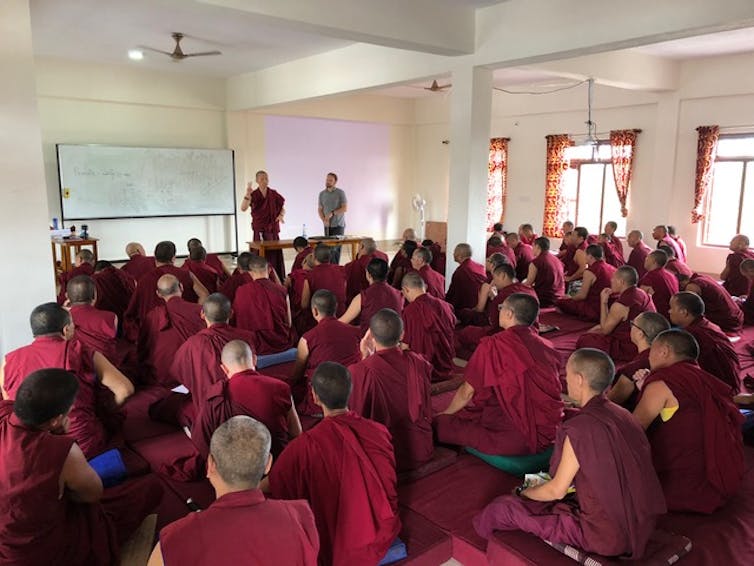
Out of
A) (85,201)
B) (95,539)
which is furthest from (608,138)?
(95,539)

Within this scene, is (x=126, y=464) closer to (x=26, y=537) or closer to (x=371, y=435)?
(x=26, y=537)

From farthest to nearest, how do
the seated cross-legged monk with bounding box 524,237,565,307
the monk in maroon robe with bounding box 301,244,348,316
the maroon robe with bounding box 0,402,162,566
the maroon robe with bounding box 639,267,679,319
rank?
the seated cross-legged monk with bounding box 524,237,565,307 < the maroon robe with bounding box 639,267,679,319 < the monk in maroon robe with bounding box 301,244,348,316 < the maroon robe with bounding box 0,402,162,566

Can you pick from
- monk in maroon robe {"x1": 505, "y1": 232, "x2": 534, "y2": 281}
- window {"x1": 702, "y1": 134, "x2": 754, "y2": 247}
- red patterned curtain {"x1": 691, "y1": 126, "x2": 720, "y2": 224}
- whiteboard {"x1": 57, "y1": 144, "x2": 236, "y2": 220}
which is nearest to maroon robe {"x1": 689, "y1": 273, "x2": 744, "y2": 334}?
monk in maroon robe {"x1": 505, "y1": 232, "x2": 534, "y2": 281}

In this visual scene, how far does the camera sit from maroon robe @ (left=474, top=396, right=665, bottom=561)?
2520mm

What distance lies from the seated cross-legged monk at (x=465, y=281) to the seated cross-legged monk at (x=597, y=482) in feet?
14.3

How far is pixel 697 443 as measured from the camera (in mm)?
3229

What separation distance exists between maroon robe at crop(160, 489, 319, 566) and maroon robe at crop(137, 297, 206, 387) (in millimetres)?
3269

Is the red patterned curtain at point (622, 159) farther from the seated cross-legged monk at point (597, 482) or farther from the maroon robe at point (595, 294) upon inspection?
the seated cross-legged monk at point (597, 482)

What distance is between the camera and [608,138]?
12.7 meters

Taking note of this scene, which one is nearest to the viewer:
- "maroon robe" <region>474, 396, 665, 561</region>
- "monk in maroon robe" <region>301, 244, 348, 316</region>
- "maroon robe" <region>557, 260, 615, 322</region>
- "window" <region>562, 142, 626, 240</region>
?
"maroon robe" <region>474, 396, 665, 561</region>

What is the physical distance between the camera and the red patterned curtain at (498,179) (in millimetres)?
14734

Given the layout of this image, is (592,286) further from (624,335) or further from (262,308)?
(262,308)

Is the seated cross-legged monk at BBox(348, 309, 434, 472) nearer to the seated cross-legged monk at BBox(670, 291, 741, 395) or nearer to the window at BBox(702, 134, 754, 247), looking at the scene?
the seated cross-legged monk at BBox(670, 291, 741, 395)

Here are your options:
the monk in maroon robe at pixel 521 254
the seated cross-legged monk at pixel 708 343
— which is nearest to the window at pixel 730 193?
the monk in maroon robe at pixel 521 254
